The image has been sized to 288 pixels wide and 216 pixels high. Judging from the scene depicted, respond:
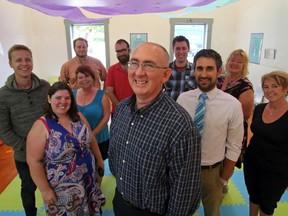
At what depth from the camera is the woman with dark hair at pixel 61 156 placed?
1.58 meters

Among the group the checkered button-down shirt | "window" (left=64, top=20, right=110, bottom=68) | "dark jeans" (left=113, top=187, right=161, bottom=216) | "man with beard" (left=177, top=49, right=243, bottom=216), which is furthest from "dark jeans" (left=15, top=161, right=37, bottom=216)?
"window" (left=64, top=20, right=110, bottom=68)

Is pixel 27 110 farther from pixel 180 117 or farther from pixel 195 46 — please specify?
pixel 195 46

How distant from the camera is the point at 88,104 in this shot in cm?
228

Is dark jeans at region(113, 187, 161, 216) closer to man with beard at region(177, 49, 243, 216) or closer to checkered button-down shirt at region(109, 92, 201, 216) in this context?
checkered button-down shirt at region(109, 92, 201, 216)

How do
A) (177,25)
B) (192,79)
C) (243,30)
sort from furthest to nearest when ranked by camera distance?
1. (177,25)
2. (243,30)
3. (192,79)

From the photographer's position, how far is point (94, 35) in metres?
7.06

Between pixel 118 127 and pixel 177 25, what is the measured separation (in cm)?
624

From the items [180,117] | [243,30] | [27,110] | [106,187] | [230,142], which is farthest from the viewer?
[243,30]

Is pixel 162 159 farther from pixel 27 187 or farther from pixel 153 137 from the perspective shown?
pixel 27 187

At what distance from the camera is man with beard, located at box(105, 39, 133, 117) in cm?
289

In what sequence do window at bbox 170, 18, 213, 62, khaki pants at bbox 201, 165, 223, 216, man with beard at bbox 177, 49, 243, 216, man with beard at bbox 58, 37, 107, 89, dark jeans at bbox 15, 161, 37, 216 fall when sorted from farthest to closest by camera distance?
window at bbox 170, 18, 213, 62 → man with beard at bbox 58, 37, 107, 89 → dark jeans at bbox 15, 161, 37, 216 → khaki pants at bbox 201, 165, 223, 216 → man with beard at bbox 177, 49, 243, 216

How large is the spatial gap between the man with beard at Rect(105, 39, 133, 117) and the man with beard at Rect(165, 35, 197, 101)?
2.42ft

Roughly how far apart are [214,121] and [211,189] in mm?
532

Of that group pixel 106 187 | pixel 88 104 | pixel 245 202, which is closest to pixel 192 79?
pixel 88 104
